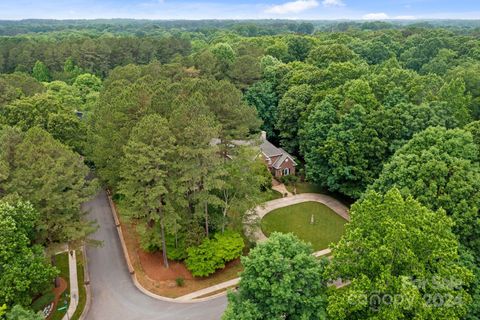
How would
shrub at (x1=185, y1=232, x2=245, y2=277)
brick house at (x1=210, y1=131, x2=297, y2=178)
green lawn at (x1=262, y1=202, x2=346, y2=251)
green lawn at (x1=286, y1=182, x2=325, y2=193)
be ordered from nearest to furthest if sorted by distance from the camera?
shrub at (x1=185, y1=232, x2=245, y2=277), green lawn at (x1=262, y1=202, x2=346, y2=251), green lawn at (x1=286, y1=182, x2=325, y2=193), brick house at (x1=210, y1=131, x2=297, y2=178)

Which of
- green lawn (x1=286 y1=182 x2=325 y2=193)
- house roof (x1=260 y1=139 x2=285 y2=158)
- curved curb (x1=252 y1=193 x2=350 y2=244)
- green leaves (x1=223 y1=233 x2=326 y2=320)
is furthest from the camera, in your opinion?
house roof (x1=260 y1=139 x2=285 y2=158)

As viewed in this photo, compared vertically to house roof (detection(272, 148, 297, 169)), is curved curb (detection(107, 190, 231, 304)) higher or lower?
lower

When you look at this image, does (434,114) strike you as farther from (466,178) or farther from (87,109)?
(87,109)

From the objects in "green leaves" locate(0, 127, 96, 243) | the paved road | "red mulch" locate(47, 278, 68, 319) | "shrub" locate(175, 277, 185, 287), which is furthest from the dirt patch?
"green leaves" locate(0, 127, 96, 243)

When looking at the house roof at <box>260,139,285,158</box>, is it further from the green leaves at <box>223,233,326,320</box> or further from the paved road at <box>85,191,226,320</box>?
the green leaves at <box>223,233,326,320</box>

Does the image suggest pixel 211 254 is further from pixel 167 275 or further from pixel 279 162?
pixel 279 162

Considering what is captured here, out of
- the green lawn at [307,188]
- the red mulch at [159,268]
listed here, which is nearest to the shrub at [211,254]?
the red mulch at [159,268]

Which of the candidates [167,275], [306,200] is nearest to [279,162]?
[306,200]
